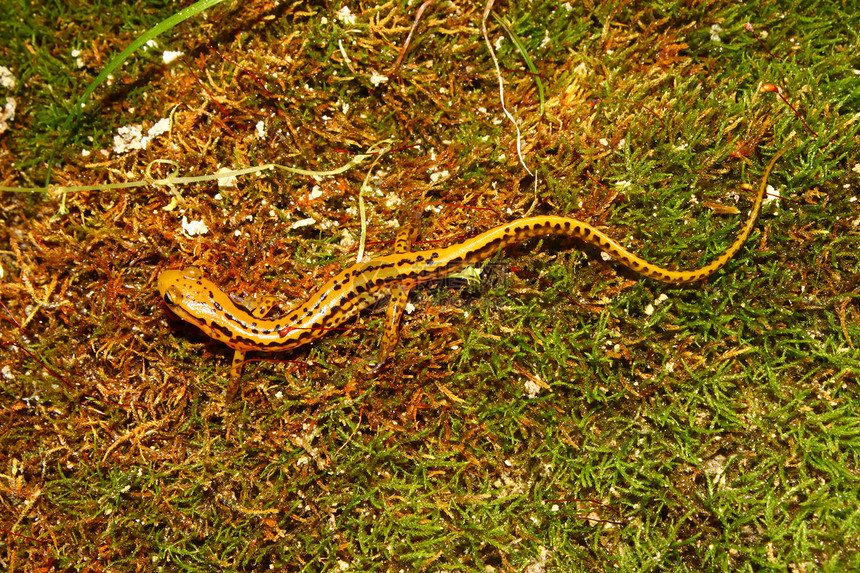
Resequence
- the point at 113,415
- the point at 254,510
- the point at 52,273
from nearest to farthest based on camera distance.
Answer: the point at 254,510 < the point at 113,415 < the point at 52,273

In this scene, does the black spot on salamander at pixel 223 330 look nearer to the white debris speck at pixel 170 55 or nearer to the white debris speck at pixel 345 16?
the white debris speck at pixel 170 55

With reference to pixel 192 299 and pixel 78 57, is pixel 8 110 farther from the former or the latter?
pixel 192 299

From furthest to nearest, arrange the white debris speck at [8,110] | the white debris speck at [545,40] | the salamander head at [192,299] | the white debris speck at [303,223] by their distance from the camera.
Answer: the white debris speck at [8,110] < the white debris speck at [545,40] < the white debris speck at [303,223] < the salamander head at [192,299]

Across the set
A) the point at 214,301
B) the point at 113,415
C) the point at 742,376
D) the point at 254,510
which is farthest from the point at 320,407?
the point at 742,376

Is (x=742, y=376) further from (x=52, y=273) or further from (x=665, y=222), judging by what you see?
(x=52, y=273)

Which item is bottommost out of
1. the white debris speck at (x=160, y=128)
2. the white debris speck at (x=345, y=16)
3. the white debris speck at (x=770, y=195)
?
the white debris speck at (x=770, y=195)

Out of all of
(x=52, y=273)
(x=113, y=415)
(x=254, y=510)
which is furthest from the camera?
(x=52, y=273)

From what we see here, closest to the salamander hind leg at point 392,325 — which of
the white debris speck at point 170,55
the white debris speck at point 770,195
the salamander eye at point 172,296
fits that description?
the salamander eye at point 172,296

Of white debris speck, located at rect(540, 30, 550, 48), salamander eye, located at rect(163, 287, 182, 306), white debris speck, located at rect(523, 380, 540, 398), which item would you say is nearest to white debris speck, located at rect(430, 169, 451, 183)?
white debris speck, located at rect(540, 30, 550, 48)
